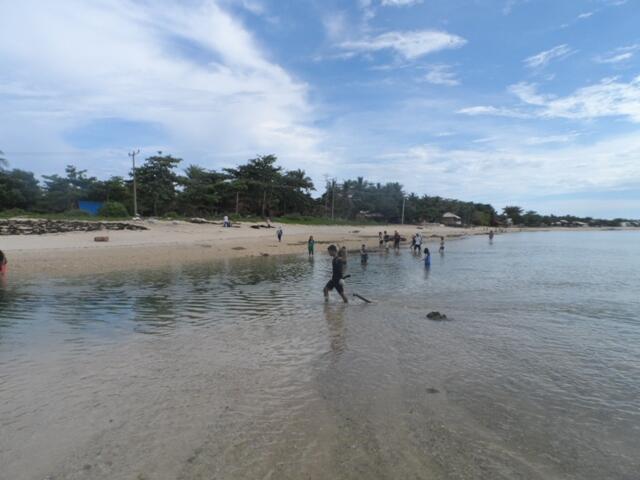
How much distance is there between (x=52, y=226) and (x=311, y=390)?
103 feet

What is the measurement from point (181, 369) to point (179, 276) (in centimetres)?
1225

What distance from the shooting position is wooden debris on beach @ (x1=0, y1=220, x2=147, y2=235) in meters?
27.5

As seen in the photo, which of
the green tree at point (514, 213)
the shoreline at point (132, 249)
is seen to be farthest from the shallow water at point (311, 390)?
the green tree at point (514, 213)

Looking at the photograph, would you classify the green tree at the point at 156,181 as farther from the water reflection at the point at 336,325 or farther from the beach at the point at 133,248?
the water reflection at the point at 336,325

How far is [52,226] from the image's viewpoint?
30.0 m

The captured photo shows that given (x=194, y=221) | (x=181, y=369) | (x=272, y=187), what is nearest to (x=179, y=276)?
(x=181, y=369)

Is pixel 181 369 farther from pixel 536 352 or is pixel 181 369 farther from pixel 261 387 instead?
pixel 536 352

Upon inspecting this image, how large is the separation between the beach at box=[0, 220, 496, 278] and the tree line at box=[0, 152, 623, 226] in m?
10.8

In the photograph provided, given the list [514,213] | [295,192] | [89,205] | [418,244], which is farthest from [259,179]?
[514,213]

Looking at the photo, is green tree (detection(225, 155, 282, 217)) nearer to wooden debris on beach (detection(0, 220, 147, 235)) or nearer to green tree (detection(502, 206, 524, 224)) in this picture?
wooden debris on beach (detection(0, 220, 147, 235))

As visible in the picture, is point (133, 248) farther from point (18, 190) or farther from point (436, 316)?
point (18, 190)

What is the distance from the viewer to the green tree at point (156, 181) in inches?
1913

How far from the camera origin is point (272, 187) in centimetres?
6197

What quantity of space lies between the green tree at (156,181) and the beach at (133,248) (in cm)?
1045
